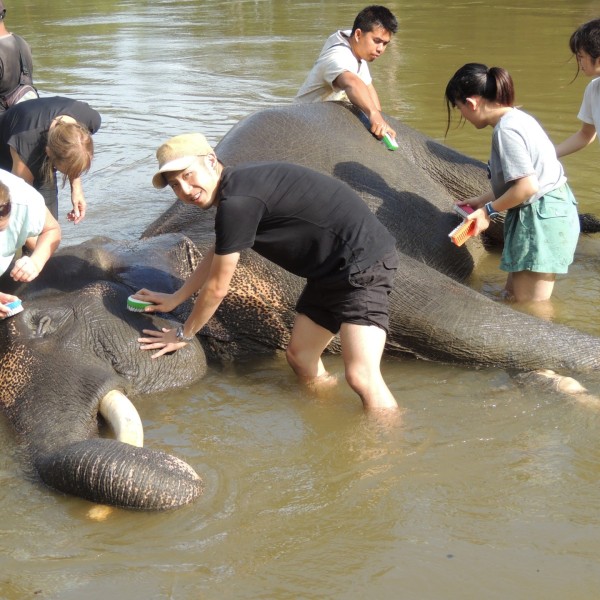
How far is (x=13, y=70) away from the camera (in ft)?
20.2

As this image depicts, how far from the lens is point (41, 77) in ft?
48.6

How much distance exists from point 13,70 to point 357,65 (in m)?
2.25

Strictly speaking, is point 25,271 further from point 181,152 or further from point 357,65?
point 357,65

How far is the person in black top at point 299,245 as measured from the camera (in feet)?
13.2

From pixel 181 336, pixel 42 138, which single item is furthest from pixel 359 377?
pixel 42 138

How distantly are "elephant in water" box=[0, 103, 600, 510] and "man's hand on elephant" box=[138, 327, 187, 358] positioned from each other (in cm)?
6

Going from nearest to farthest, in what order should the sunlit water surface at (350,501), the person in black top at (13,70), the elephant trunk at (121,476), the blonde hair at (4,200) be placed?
1. the sunlit water surface at (350,501)
2. the elephant trunk at (121,476)
3. the blonde hair at (4,200)
4. the person in black top at (13,70)

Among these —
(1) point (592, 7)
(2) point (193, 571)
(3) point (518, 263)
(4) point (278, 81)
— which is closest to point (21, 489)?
(2) point (193, 571)

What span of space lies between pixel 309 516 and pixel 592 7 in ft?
56.8

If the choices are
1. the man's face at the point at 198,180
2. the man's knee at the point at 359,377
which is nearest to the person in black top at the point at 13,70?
the man's face at the point at 198,180

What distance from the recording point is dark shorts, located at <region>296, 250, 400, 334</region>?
4410mm

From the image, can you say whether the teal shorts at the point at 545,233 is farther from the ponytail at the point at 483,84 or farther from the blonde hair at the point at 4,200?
the blonde hair at the point at 4,200

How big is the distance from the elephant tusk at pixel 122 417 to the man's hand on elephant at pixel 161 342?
14.0 inches

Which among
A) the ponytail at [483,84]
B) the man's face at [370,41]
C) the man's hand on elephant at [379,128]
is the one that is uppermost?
the man's face at [370,41]
